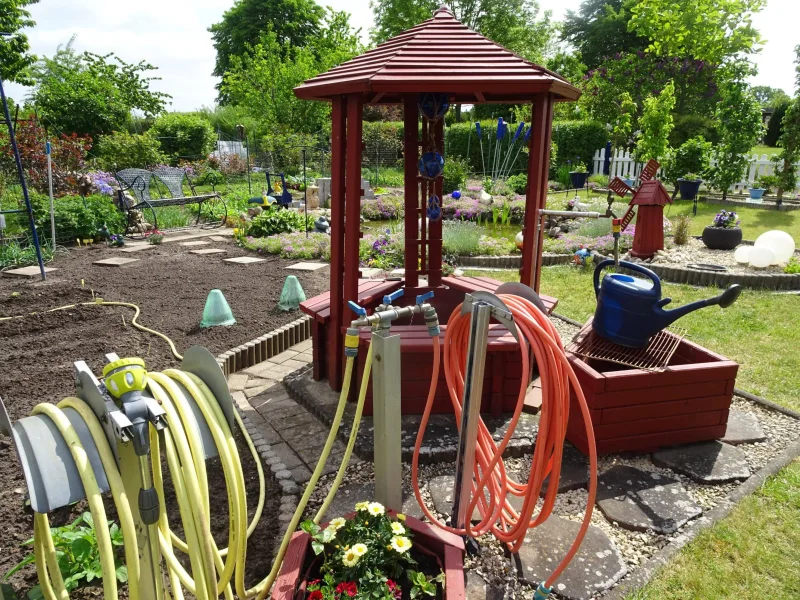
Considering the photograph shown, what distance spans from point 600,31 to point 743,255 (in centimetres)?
2749

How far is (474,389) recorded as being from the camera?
1.96m

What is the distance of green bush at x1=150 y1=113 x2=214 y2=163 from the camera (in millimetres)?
19906

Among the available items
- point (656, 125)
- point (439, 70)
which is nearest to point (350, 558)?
point (439, 70)

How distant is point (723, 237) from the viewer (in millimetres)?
7840

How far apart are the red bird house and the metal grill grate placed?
15.5 ft

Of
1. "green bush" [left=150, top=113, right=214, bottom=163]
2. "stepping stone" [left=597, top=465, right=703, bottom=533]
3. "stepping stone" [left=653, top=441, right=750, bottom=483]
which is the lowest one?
"stepping stone" [left=597, top=465, right=703, bottom=533]

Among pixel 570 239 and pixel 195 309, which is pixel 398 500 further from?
pixel 570 239

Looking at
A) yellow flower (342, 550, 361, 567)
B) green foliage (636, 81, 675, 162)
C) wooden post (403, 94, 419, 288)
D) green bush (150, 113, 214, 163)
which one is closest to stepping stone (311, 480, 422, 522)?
yellow flower (342, 550, 361, 567)

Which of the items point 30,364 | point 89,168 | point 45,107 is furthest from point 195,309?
point 45,107

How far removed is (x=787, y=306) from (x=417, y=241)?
4390 millimetres

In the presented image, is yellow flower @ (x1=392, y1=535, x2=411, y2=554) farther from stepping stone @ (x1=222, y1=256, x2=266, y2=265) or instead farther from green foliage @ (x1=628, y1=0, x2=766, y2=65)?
green foliage @ (x1=628, y1=0, x2=766, y2=65)

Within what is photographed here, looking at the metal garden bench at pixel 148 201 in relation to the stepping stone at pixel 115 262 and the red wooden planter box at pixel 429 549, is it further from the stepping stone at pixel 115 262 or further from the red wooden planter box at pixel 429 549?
the red wooden planter box at pixel 429 549

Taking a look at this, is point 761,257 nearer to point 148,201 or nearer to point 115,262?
point 115,262

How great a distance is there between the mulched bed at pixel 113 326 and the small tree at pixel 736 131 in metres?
10.1
